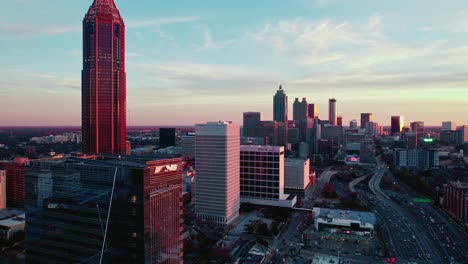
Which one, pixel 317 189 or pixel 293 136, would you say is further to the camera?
pixel 293 136

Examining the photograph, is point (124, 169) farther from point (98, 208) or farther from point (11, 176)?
point (11, 176)

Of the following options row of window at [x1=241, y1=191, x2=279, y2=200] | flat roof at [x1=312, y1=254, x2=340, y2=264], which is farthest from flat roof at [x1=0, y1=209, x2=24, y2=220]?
flat roof at [x1=312, y1=254, x2=340, y2=264]

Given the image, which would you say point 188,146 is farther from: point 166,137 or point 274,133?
point 274,133

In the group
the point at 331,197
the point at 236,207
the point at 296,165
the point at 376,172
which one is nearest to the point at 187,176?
the point at 236,207

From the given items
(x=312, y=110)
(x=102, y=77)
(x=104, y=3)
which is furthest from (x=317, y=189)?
(x=312, y=110)

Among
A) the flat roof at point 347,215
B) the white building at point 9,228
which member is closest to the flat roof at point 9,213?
the white building at point 9,228

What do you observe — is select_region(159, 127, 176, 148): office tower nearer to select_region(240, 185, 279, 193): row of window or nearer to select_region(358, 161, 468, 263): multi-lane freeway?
select_region(240, 185, 279, 193): row of window

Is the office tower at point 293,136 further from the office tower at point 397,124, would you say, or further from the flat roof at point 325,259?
the flat roof at point 325,259
